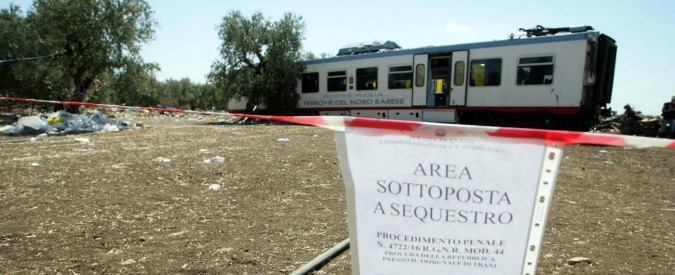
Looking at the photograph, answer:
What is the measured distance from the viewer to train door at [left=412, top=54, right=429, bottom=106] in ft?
43.7

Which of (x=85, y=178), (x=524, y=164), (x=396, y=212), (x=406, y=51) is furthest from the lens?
(x=406, y=51)

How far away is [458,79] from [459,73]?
20 centimetres

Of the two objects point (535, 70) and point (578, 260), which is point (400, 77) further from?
point (578, 260)

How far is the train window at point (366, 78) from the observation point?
14.7m

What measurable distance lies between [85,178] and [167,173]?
1.02 meters

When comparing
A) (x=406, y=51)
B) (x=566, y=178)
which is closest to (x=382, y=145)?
(x=566, y=178)

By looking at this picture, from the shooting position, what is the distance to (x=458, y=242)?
129 cm

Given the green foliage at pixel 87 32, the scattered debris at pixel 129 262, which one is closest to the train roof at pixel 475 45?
the green foliage at pixel 87 32

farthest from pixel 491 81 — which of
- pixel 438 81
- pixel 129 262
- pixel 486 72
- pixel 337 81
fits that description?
pixel 129 262

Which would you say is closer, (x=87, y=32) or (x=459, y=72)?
(x=459, y=72)

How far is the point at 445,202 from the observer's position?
126cm

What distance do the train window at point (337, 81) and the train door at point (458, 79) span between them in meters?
4.57

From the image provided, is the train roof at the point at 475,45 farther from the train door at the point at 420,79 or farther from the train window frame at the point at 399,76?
the train window frame at the point at 399,76

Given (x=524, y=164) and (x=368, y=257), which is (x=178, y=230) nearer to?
(x=368, y=257)
